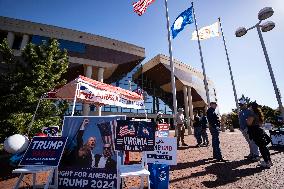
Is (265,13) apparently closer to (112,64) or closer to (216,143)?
(216,143)

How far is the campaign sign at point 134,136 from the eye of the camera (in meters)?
4.58

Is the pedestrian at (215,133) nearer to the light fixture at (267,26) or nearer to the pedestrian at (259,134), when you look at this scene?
the pedestrian at (259,134)

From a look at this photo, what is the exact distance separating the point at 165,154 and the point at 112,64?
21.8 metres

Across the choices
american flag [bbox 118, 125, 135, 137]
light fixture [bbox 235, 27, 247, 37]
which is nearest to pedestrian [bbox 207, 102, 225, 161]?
american flag [bbox 118, 125, 135, 137]

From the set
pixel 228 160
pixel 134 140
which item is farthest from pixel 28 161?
pixel 228 160

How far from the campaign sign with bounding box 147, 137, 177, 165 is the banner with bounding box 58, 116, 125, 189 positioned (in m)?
1.21

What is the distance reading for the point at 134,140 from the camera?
4637 millimetres

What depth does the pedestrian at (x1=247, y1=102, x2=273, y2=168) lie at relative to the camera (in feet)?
23.1

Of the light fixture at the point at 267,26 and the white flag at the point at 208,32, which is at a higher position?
the white flag at the point at 208,32

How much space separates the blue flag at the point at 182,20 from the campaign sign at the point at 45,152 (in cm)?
1268

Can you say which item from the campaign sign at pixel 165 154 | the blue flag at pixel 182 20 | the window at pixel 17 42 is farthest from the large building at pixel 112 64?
the campaign sign at pixel 165 154

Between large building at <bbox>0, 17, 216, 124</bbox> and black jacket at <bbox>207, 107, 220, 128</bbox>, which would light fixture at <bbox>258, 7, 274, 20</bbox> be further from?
large building at <bbox>0, 17, 216, 124</bbox>

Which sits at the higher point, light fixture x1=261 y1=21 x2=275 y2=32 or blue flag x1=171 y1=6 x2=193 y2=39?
blue flag x1=171 y1=6 x2=193 y2=39

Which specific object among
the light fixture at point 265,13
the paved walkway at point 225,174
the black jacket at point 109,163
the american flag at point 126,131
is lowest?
the paved walkway at point 225,174
